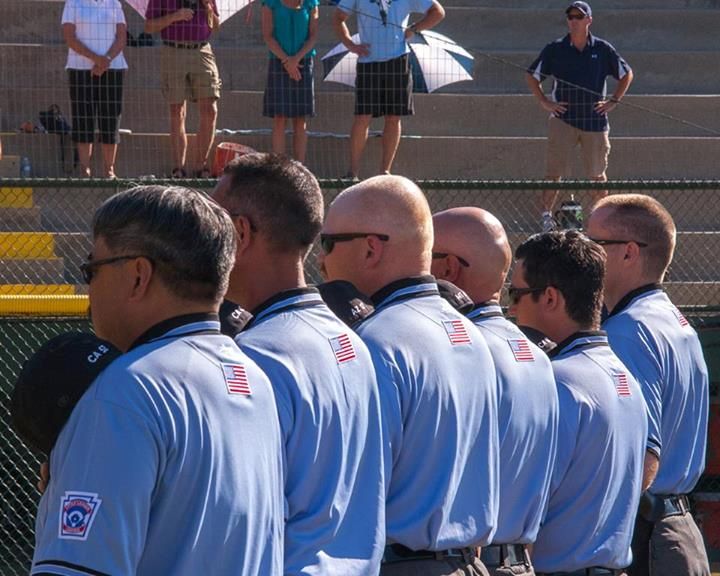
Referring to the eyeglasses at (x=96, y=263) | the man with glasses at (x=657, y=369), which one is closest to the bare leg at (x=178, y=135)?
the man with glasses at (x=657, y=369)

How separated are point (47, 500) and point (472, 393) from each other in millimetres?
1477

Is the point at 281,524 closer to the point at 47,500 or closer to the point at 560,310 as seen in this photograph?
the point at 47,500

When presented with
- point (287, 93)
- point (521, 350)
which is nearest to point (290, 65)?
point (287, 93)

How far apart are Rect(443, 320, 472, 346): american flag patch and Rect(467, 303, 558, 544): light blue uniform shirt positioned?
0.32 meters

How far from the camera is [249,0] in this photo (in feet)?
36.4

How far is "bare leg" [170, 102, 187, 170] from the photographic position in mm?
10205

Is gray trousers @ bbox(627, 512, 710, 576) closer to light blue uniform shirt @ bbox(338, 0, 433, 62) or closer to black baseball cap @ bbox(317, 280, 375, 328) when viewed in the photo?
black baseball cap @ bbox(317, 280, 375, 328)

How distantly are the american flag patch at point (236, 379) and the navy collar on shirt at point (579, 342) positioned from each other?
76.6 inches

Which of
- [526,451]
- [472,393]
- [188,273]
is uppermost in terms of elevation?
[188,273]

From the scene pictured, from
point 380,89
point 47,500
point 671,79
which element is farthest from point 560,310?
point 671,79

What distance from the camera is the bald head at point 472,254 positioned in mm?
4262

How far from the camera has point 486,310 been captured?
419 centimetres

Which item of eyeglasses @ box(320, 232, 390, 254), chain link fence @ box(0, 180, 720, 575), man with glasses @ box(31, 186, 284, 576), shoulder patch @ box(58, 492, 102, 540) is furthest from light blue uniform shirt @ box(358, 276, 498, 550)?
chain link fence @ box(0, 180, 720, 575)

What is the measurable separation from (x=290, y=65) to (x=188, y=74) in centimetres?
85
